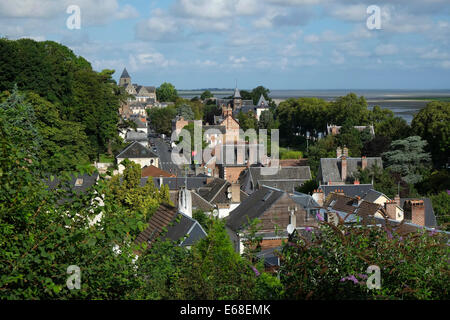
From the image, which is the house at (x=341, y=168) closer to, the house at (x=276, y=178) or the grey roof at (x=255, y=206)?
the house at (x=276, y=178)

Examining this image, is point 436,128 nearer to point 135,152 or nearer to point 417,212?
point 135,152

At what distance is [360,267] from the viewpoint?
7.71 metres

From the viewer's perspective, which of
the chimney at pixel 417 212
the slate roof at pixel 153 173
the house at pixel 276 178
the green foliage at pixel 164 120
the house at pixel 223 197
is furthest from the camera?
the green foliage at pixel 164 120

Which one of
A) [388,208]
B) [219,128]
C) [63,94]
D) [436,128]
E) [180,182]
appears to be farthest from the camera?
[219,128]

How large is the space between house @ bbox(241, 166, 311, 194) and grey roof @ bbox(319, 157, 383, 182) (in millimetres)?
1726

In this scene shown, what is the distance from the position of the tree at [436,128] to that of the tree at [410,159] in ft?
6.48

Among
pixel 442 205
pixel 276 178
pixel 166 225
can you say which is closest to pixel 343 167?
pixel 276 178

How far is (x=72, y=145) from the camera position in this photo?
1724 inches

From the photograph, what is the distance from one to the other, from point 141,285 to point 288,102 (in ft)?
423

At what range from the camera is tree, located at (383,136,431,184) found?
57.1 m

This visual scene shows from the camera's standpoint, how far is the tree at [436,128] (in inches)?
2318

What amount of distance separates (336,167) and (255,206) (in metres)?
28.2

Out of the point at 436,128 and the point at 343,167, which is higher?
the point at 436,128

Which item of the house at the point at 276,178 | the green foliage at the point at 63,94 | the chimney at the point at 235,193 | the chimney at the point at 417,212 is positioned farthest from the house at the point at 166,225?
the house at the point at 276,178
